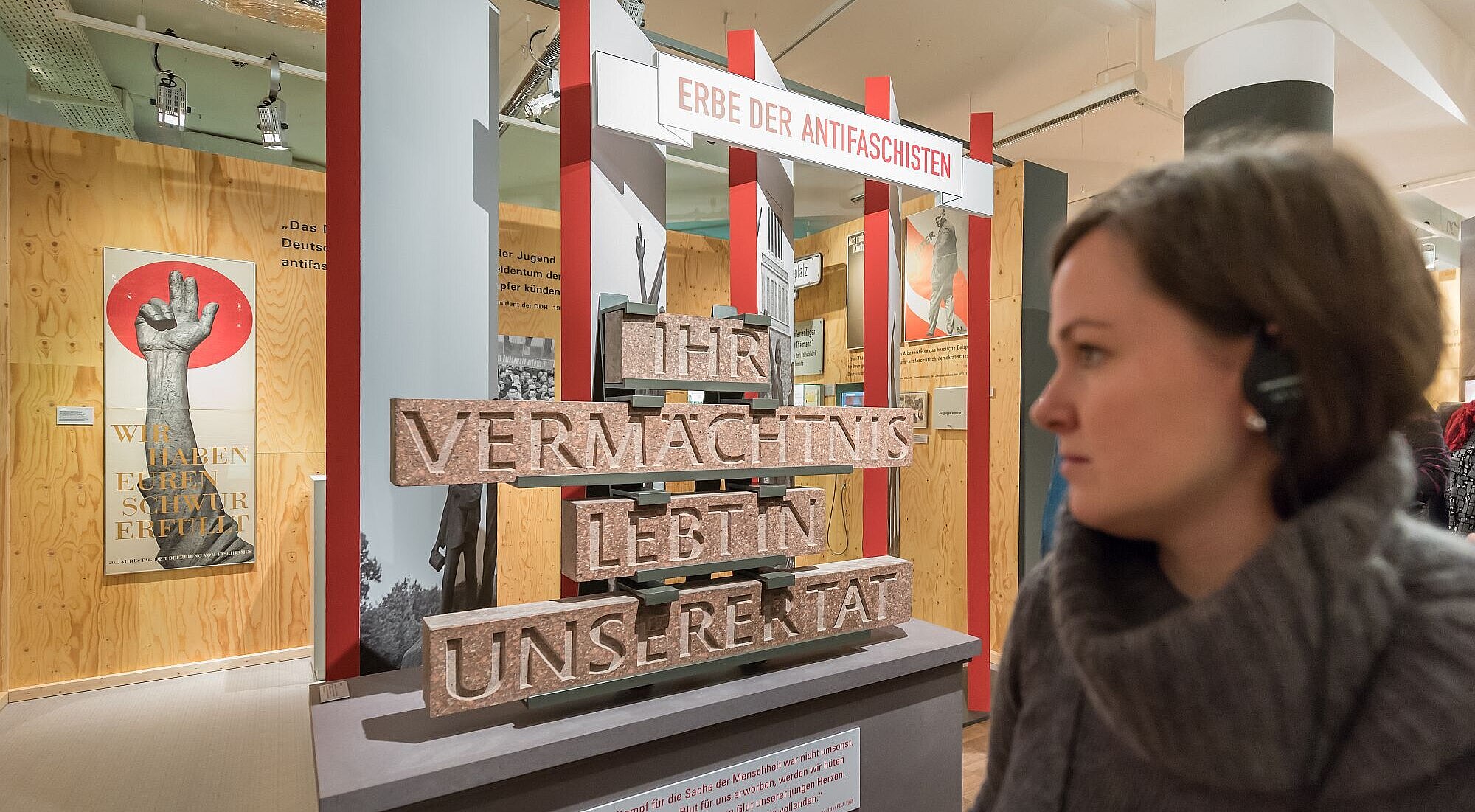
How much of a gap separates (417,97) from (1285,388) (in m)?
2.24

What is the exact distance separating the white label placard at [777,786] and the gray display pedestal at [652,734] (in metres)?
0.03

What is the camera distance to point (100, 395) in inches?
164

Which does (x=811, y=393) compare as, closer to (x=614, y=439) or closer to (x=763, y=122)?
(x=763, y=122)

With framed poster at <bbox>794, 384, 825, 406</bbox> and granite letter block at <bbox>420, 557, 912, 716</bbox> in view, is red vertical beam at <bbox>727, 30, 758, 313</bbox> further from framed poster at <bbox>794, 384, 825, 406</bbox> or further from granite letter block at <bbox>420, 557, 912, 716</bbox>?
framed poster at <bbox>794, 384, 825, 406</bbox>

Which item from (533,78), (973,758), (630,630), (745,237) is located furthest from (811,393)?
(630,630)

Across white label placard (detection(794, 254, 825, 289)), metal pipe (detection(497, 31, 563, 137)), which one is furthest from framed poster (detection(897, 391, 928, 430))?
metal pipe (detection(497, 31, 563, 137))

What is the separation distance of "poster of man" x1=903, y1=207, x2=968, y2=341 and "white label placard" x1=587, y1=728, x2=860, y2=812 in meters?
3.21

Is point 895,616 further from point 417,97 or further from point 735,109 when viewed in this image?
point 417,97

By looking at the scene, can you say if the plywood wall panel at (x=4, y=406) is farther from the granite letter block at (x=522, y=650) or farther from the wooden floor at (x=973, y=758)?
the wooden floor at (x=973, y=758)

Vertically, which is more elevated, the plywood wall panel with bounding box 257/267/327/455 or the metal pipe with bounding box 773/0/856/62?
the metal pipe with bounding box 773/0/856/62

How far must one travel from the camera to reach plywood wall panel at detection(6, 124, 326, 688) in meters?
3.99

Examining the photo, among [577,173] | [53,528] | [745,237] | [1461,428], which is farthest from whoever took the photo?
[53,528]

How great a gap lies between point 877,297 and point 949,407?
1.94 metres

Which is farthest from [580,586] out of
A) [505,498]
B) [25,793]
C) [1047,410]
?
[505,498]
